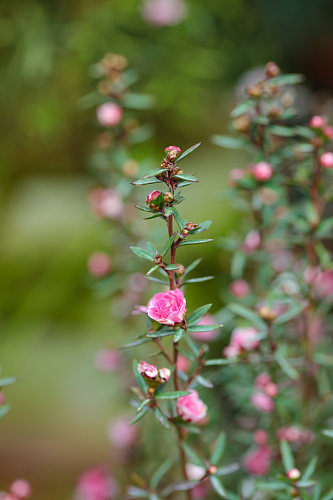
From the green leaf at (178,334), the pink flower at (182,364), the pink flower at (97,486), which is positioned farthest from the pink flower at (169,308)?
the pink flower at (97,486)

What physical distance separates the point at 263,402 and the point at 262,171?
32 cm

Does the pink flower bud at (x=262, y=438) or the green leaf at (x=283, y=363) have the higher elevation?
the green leaf at (x=283, y=363)

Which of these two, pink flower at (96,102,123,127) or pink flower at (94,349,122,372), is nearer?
pink flower at (96,102,123,127)

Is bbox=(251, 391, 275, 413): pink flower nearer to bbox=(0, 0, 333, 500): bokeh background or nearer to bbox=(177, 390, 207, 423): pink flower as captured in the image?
bbox=(177, 390, 207, 423): pink flower

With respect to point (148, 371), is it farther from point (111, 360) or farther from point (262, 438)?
point (111, 360)

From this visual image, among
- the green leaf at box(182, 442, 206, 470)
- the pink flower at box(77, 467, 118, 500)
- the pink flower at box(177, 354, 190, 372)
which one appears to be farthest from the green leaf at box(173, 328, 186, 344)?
the pink flower at box(77, 467, 118, 500)

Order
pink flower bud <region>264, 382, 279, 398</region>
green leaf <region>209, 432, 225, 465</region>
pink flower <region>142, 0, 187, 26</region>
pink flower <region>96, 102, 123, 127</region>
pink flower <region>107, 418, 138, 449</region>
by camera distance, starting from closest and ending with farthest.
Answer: green leaf <region>209, 432, 225, 465</region> < pink flower bud <region>264, 382, 279, 398</region> < pink flower <region>96, 102, 123, 127</region> < pink flower <region>107, 418, 138, 449</region> < pink flower <region>142, 0, 187, 26</region>

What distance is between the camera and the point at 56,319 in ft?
5.15

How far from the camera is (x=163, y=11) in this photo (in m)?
1.72

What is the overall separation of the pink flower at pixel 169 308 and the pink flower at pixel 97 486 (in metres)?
0.48

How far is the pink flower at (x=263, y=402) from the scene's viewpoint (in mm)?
734

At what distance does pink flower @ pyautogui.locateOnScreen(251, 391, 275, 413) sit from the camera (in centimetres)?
73

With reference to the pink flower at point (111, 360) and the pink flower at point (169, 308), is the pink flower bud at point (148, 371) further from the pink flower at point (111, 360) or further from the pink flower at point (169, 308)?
the pink flower at point (111, 360)

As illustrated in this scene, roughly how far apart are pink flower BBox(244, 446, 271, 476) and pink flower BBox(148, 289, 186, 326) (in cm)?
33
